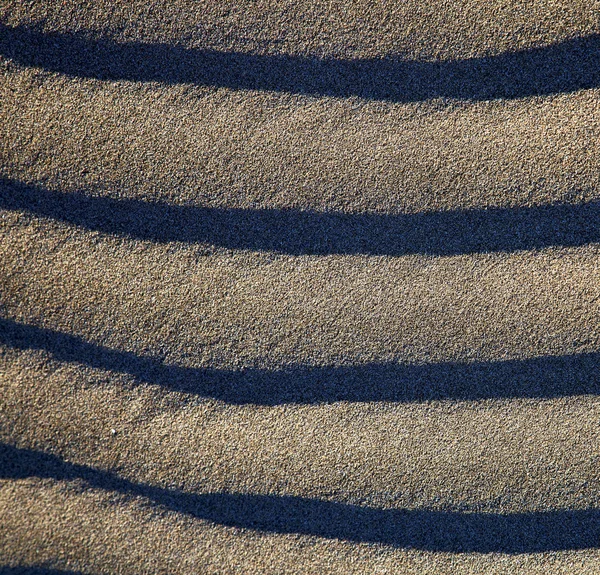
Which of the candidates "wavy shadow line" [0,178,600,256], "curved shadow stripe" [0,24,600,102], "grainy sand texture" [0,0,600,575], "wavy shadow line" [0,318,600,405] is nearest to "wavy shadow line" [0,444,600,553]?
"grainy sand texture" [0,0,600,575]

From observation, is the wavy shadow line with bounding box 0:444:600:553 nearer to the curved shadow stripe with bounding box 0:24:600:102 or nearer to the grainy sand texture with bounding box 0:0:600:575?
the grainy sand texture with bounding box 0:0:600:575

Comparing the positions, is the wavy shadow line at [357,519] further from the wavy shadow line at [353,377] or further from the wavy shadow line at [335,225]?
the wavy shadow line at [335,225]

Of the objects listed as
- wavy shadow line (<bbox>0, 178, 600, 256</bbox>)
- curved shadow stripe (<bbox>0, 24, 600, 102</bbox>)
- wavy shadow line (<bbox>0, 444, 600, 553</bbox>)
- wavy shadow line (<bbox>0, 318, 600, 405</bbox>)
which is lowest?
wavy shadow line (<bbox>0, 444, 600, 553</bbox>)

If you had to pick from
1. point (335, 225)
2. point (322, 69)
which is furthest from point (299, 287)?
point (322, 69)

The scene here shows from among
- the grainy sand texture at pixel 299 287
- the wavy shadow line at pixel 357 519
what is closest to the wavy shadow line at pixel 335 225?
the grainy sand texture at pixel 299 287

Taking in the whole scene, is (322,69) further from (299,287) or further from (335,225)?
(299,287)
